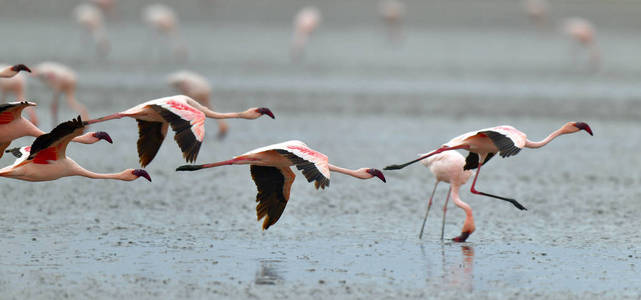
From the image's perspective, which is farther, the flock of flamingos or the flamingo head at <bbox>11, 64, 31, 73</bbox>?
the flamingo head at <bbox>11, 64, 31, 73</bbox>

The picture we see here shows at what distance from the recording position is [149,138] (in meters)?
9.41

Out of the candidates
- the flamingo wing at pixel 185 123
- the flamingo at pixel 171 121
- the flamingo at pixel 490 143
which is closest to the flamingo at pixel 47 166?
the flamingo at pixel 171 121

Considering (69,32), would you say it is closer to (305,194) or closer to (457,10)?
(457,10)

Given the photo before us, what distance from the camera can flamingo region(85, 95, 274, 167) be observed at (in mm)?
8352

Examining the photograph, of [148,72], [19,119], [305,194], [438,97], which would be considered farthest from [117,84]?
[19,119]

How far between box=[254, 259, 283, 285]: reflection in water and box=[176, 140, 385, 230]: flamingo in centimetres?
48

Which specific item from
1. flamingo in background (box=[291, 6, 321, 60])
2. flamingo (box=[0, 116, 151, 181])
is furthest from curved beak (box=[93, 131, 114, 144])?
flamingo in background (box=[291, 6, 321, 60])

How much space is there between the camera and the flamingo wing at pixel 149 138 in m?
9.37

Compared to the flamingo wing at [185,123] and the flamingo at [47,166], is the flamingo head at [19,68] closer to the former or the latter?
the flamingo at [47,166]

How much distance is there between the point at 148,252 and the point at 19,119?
1.38 metres

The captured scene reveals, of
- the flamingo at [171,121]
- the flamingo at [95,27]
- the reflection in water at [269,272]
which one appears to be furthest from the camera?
the flamingo at [95,27]

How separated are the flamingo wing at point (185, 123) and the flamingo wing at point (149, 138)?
1.44 feet

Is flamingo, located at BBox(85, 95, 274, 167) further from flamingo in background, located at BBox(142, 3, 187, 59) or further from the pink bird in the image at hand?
flamingo in background, located at BBox(142, 3, 187, 59)

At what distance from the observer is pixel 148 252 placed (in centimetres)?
904
